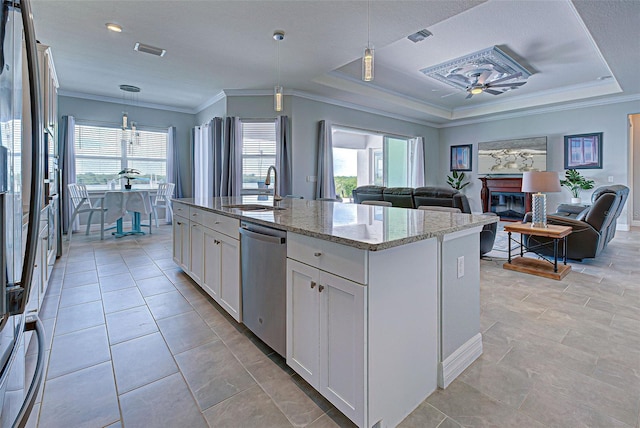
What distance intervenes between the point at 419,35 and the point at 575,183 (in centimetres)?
515

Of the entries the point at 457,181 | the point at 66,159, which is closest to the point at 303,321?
the point at 66,159

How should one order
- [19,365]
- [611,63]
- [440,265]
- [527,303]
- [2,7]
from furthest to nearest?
[611,63] < [527,303] < [440,265] < [19,365] < [2,7]

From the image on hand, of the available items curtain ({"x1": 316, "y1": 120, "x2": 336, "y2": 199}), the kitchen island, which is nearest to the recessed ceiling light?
the kitchen island

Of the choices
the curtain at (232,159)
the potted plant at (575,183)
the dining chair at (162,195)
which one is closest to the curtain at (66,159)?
the dining chair at (162,195)

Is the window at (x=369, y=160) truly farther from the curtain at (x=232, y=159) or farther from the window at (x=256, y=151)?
the curtain at (x=232, y=159)

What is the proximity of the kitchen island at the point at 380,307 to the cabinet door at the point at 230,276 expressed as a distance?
Answer: 403 millimetres

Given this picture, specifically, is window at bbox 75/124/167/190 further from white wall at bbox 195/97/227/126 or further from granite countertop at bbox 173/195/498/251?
granite countertop at bbox 173/195/498/251

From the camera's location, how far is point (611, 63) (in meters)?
4.29

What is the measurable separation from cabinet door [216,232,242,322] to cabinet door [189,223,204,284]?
0.45m

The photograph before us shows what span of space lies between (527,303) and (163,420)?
274cm

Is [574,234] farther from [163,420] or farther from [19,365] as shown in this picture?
[19,365]

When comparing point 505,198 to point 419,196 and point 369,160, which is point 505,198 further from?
point 419,196

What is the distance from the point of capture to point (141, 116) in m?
6.74

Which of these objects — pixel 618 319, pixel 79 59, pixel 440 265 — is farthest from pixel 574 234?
pixel 79 59
